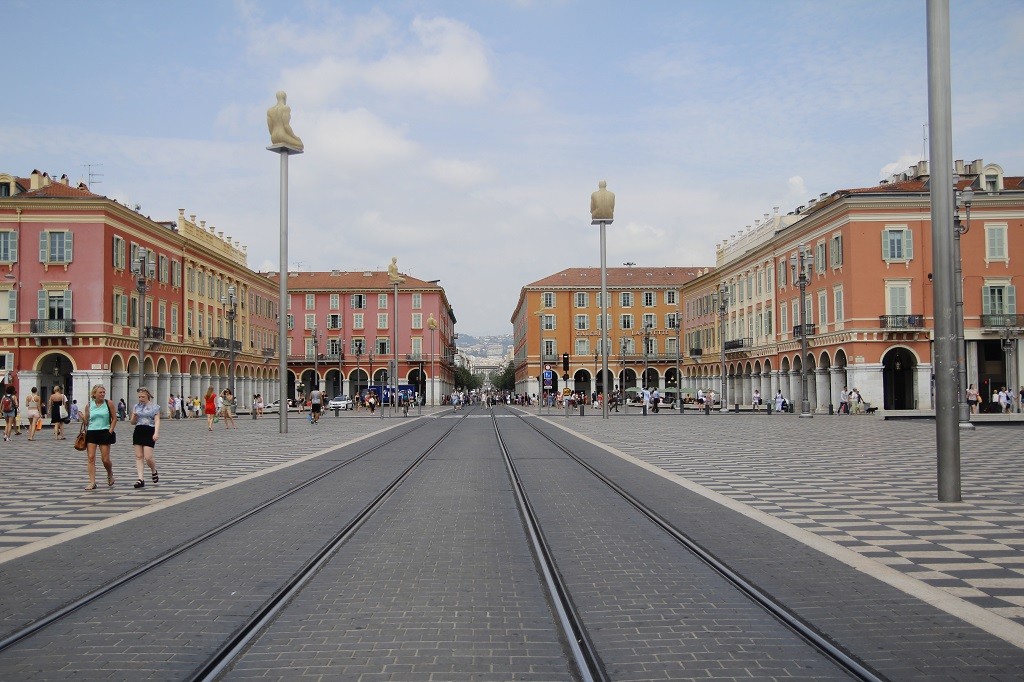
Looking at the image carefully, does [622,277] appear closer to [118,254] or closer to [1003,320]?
[1003,320]

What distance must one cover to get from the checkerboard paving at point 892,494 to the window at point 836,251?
89.6 feet

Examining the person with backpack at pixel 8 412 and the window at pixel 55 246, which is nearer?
the person with backpack at pixel 8 412

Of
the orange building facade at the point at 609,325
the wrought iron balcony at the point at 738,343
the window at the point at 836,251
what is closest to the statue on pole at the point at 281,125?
the window at the point at 836,251

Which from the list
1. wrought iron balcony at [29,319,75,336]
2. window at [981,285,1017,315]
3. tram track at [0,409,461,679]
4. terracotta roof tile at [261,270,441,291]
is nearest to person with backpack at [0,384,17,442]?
tram track at [0,409,461,679]

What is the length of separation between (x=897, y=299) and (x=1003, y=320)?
5751 mm

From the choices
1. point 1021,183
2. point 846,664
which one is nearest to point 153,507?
point 846,664

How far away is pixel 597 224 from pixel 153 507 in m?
36.9

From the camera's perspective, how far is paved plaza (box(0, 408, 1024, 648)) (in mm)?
7554

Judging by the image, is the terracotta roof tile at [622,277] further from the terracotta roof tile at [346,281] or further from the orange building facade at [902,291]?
the orange building facade at [902,291]

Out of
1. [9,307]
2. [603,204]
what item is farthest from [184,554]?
[9,307]

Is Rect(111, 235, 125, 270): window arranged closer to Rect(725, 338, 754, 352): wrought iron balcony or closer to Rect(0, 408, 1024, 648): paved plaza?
Rect(0, 408, 1024, 648): paved plaza

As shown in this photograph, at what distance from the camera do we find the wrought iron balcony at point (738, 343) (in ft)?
236

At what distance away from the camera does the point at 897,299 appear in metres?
51.3

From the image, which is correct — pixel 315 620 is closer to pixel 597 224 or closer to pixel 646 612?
pixel 646 612
